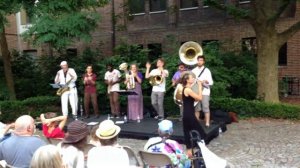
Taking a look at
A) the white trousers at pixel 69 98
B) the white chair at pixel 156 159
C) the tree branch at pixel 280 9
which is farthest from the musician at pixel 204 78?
the white chair at pixel 156 159

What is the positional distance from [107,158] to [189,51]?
28.3 ft

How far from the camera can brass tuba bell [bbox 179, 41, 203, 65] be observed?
12.3 m

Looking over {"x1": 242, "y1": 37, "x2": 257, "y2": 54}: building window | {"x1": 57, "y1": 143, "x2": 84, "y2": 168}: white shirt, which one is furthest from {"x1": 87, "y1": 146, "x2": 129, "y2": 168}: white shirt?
{"x1": 242, "y1": 37, "x2": 257, "y2": 54}: building window

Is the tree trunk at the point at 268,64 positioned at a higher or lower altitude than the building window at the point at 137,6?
lower

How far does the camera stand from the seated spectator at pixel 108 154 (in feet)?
13.8

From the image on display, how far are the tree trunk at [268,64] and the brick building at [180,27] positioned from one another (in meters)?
4.78

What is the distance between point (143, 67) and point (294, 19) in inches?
301

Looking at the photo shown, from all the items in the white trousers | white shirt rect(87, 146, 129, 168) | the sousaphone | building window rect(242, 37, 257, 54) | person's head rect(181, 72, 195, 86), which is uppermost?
building window rect(242, 37, 257, 54)

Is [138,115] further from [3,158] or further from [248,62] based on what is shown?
[3,158]

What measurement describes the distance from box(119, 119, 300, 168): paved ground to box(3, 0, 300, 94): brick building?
722 cm

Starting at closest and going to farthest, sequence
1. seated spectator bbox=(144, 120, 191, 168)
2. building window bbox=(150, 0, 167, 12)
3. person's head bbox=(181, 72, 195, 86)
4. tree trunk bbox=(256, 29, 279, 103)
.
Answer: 1. seated spectator bbox=(144, 120, 191, 168)
2. person's head bbox=(181, 72, 195, 86)
3. tree trunk bbox=(256, 29, 279, 103)
4. building window bbox=(150, 0, 167, 12)

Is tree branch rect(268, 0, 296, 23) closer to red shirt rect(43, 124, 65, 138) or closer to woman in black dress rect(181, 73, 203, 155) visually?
woman in black dress rect(181, 73, 203, 155)

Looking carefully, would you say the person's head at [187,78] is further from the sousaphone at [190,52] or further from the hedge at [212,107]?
the hedge at [212,107]

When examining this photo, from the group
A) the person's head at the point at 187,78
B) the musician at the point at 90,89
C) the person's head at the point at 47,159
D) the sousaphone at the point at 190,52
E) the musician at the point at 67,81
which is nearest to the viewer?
the person's head at the point at 47,159
